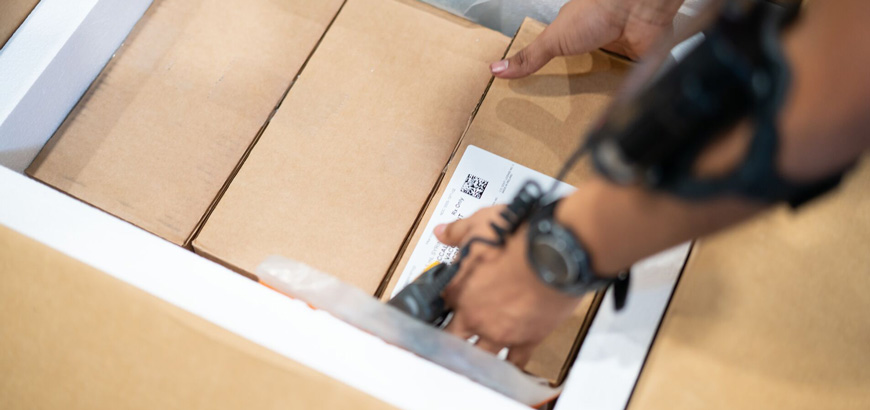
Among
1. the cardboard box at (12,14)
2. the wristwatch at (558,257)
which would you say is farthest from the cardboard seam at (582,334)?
the cardboard box at (12,14)

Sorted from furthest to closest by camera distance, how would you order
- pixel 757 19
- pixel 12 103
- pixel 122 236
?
pixel 12 103
pixel 122 236
pixel 757 19

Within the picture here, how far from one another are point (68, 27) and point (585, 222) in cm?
70

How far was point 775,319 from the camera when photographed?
514 millimetres

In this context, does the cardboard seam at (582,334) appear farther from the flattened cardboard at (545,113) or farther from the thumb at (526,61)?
the thumb at (526,61)

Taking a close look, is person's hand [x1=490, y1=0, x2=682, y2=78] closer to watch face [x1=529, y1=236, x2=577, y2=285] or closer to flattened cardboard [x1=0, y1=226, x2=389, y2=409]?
watch face [x1=529, y1=236, x2=577, y2=285]

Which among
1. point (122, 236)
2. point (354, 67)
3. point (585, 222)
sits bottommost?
point (122, 236)

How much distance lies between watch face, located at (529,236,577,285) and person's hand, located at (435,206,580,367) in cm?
2

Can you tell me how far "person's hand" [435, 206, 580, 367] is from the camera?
446 millimetres

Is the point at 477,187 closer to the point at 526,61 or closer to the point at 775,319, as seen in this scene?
the point at 526,61

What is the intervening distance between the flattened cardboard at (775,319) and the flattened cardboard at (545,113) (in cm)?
19

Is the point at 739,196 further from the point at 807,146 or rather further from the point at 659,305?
the point at 659,305

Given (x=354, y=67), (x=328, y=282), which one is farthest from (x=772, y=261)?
(x=354, y=67)

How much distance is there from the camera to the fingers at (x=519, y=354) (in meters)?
0.51

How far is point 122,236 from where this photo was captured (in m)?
0.48
